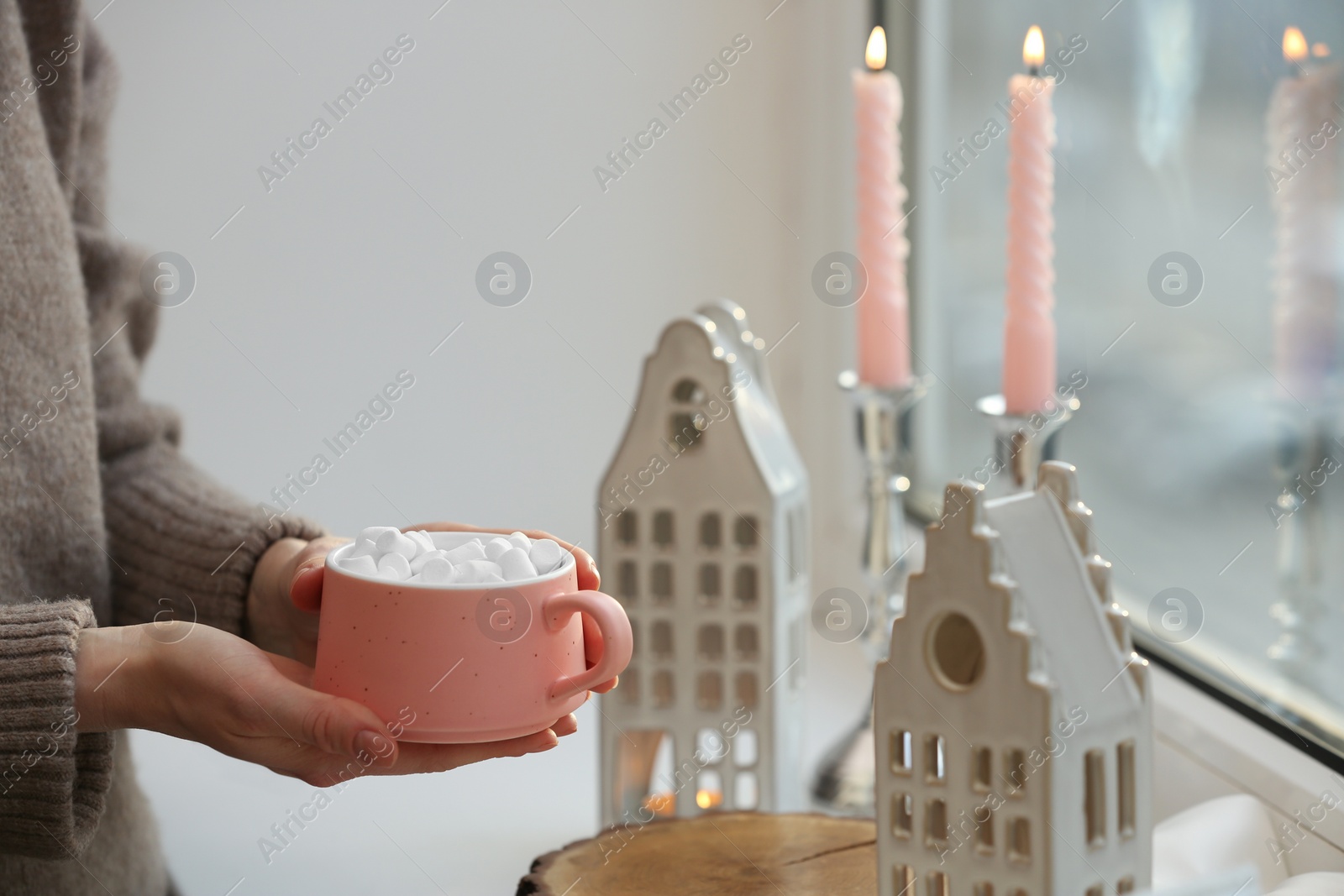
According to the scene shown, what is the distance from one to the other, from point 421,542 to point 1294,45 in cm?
65

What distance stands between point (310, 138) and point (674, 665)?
743 millimetres

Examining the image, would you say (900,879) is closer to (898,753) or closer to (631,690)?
(898,753)

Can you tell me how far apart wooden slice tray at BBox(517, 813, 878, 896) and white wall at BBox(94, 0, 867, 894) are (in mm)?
371

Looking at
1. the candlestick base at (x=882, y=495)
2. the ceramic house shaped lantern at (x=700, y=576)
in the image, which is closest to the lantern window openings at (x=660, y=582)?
the ceramic house shaped lantern at (x=700, y=576)

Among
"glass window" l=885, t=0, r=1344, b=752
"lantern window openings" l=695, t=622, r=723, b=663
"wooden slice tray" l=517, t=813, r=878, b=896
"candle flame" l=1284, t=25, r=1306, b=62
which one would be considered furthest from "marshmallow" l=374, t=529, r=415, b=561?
"candle flame" l=1284, t=25, r=1306, b=62

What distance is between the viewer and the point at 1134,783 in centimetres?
54

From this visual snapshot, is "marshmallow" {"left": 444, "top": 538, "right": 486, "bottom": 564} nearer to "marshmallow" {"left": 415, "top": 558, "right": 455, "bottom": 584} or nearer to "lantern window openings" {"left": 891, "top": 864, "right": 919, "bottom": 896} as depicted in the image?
"marshmallow" {"left": 415, "top": 558, "right": 455, "bottom": 584}

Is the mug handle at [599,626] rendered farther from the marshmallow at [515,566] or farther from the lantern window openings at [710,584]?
the lantern window openings at [710,584]

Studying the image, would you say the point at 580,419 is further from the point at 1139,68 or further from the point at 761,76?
the point at 1139,68

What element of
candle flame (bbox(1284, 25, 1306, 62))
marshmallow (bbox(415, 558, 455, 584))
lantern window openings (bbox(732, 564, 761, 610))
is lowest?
marshmallow (bbox(415, 558, 455, 584))

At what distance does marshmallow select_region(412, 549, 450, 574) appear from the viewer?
561mm

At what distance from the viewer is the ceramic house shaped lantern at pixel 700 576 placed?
2.74 feet

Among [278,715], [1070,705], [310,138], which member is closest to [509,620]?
[278,715]

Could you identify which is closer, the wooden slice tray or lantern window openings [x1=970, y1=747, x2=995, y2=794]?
lantern window openings [x1=970, y1=747, x2=995, y2=794]
